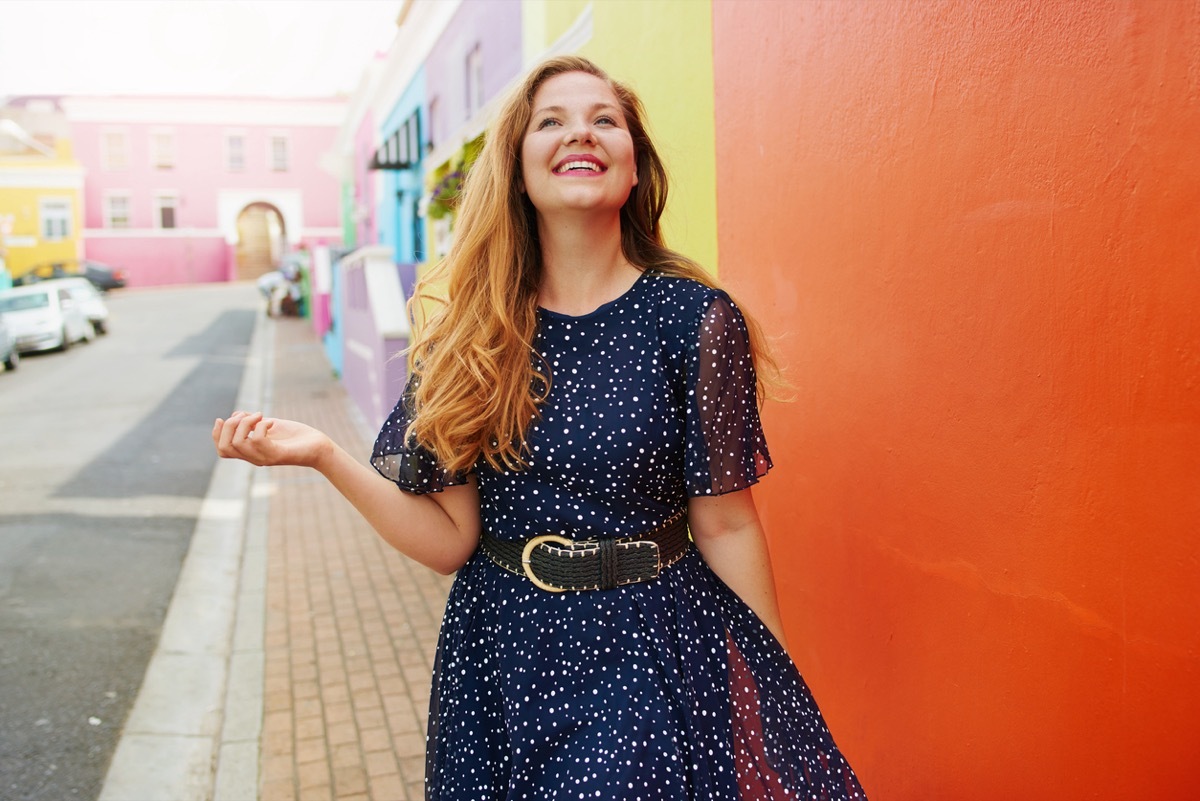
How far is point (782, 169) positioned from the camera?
2.83m

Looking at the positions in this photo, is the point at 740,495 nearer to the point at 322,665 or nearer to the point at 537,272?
the point at 537,272

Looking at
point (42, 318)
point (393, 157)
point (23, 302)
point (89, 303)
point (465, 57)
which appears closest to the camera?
point (465, 57)

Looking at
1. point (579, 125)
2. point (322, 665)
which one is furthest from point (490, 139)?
point (322, 665)

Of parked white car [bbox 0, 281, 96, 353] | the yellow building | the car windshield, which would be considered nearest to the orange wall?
parked white car [bbox 0, 281, 96, 353]

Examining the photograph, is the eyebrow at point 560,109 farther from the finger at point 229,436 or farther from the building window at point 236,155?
the building window at point 236,155

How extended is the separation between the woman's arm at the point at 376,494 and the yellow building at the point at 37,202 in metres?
42.8

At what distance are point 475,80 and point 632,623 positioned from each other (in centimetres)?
737

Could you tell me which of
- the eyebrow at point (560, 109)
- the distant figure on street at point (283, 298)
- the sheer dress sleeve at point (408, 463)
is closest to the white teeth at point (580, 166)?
the eyebrow at point (560, 109)

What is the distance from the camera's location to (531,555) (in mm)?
1846

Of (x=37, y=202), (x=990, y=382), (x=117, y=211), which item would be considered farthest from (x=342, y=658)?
(x=117, y=211)

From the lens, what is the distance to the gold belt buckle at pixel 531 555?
1.82 m

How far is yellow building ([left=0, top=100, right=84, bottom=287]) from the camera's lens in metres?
39.7

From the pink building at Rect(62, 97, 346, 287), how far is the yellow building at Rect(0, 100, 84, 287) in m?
0.82

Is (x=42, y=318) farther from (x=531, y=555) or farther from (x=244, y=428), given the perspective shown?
(x=531, y=555)
